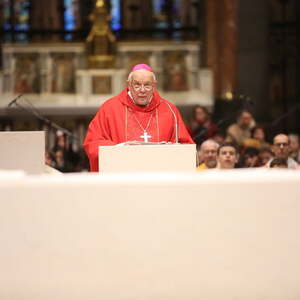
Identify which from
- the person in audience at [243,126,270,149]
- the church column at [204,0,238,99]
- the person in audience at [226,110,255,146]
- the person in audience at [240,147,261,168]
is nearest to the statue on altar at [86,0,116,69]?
the church column at [204,0,238,99]

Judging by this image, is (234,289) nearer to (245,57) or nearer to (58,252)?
(58,252)

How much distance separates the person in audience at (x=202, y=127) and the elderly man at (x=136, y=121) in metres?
4.35

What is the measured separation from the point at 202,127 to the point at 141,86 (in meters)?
5.27

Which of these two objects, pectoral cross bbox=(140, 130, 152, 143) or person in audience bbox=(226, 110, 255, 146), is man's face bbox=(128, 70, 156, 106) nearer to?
pectoral cross bbox=(140, 130, 152, 143)

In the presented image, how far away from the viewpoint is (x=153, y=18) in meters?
19.6

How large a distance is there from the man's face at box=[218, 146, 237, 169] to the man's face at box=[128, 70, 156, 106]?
59.6 inches

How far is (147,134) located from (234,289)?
3.12m

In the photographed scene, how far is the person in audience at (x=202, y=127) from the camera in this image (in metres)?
11.2

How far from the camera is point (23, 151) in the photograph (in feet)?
18.2

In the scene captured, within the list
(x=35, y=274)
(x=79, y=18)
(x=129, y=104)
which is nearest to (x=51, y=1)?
(x=79, y=18)

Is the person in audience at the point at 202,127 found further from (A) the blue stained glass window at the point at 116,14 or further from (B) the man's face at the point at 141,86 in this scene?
(A) the blue stained glass window at the point at 116,14

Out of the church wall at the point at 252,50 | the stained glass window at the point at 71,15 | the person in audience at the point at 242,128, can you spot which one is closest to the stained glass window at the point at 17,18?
the stained glass window at the point at 71,15

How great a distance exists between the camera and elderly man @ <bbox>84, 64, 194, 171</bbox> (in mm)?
6367

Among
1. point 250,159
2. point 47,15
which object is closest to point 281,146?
point 250,159
